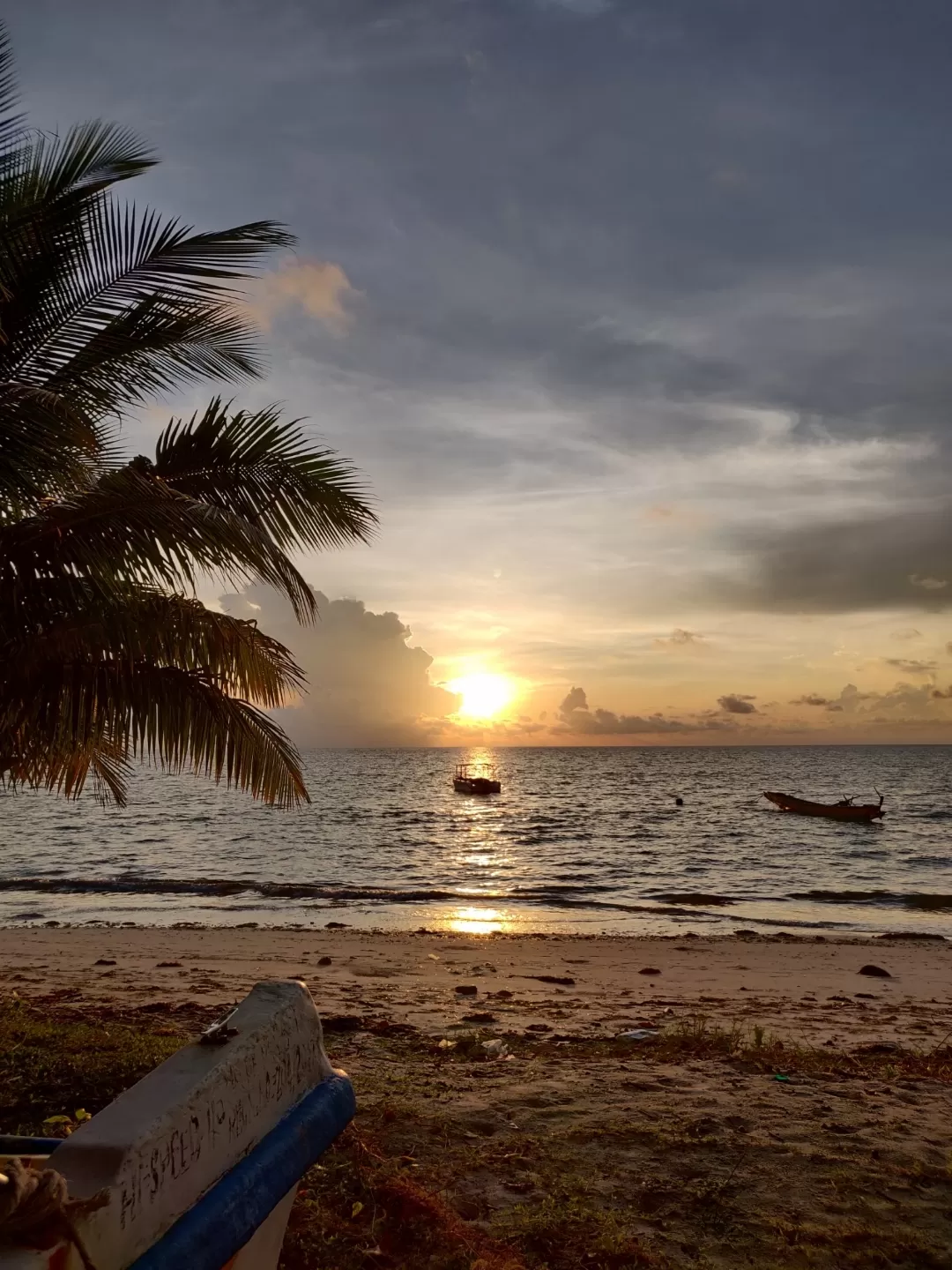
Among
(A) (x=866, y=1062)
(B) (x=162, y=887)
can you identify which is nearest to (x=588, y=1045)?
(A) (x=866, y=1062)

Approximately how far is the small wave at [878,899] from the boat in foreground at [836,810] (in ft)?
72.1

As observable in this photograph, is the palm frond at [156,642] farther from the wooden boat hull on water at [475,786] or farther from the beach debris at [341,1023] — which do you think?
the wooden boat hull on water at [475,786]

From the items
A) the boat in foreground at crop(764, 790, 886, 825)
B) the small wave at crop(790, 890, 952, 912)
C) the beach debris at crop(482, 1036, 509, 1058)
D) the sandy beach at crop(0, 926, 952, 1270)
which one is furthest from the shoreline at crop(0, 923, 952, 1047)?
the boat in foreground at crop(764, 790, 886, 825)

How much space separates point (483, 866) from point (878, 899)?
13.9 meters

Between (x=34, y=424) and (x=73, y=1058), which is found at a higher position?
(x=34, y=424)

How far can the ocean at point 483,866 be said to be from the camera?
77.0 feet

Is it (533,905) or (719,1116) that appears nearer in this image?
(719,1116)

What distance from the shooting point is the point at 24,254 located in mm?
5543

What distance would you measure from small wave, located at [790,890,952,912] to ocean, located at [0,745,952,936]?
82 millimetres

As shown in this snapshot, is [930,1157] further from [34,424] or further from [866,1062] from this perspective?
A: [34,424]

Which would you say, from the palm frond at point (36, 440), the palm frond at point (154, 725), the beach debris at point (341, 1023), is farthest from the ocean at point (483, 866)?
the palm frond at point (36, 440)

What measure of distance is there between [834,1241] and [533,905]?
21.5 metres

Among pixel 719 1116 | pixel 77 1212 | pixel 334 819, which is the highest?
pixel 77 1212

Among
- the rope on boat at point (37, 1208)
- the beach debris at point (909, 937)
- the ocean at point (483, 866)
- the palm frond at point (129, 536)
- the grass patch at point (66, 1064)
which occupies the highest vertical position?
the palm frond at point (129, 536)
